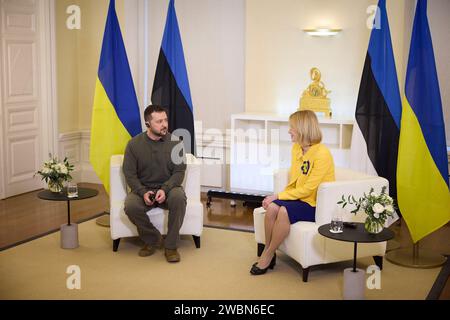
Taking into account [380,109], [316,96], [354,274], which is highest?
[316,96]

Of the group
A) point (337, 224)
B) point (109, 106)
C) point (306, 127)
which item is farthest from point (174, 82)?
point (337, 224)

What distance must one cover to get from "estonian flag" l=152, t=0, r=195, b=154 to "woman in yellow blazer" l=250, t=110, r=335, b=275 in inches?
64.0

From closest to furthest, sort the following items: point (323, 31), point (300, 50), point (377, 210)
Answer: point (377, 210) → point (323, 31) → point (300, 50)

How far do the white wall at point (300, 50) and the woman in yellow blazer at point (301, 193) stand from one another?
202 cm

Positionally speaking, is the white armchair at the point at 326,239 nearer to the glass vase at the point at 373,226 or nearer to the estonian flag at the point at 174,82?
the glass vase at the point at 373,226

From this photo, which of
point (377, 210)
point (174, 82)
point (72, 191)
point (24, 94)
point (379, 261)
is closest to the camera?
point (377, 210)

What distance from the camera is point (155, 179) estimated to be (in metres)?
5.43

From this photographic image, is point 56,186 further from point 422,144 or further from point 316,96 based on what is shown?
point 422,144

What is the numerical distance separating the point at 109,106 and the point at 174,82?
0.68 m

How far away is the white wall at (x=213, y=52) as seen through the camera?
7.39 meters

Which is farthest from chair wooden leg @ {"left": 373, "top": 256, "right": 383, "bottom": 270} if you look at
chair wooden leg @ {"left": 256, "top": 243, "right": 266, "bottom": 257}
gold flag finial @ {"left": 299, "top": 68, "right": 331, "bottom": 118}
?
gold flag finial @ {"left": 299, "top": 68, "right": 331, "bottom": 118}

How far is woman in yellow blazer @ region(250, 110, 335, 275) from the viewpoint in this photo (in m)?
4.88

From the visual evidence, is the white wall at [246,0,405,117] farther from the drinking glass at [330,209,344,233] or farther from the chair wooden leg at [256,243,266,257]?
the drinking glass at [330,209,344,233]

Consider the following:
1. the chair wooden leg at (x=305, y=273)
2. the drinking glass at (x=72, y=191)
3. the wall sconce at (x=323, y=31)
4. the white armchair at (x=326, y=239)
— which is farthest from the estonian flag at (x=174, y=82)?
the chair wooden leg at (x=305, y=273)
